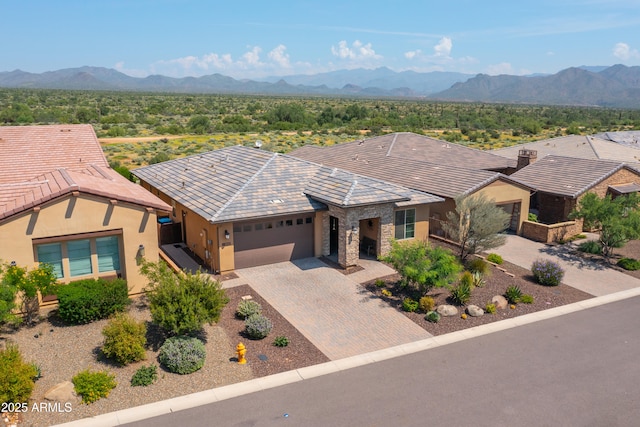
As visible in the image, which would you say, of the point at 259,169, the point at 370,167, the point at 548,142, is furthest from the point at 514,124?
the point at 259,169

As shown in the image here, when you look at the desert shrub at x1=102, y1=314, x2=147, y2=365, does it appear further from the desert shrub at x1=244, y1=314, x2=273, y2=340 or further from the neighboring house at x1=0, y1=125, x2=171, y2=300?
the neighboring house at x1=0, y1=125, x2=171, y2=300

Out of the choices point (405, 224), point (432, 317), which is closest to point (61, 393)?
point (432, 317)

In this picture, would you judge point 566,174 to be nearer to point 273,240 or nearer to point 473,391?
point 273,240

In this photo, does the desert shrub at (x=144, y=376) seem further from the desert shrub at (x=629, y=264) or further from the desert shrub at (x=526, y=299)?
the desert shrub at (x=629, y=264)

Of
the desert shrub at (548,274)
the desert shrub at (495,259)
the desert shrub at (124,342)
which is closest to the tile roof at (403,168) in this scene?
the desert shrub at (495,259)

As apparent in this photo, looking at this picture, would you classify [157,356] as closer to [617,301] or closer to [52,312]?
[52,312]
